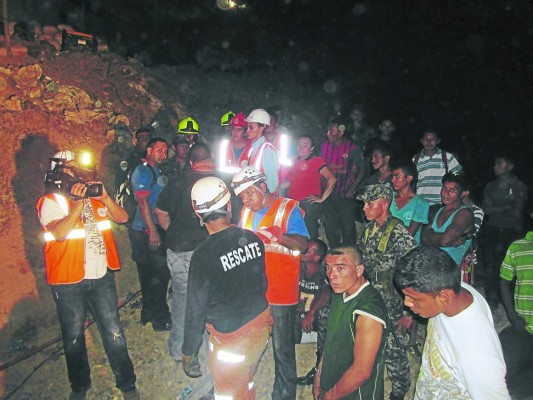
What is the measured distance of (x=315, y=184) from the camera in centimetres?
607

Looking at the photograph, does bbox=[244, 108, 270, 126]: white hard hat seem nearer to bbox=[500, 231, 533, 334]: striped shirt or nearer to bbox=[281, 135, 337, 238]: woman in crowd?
bbox=[281, 135, 337, 238]: woman in crowd

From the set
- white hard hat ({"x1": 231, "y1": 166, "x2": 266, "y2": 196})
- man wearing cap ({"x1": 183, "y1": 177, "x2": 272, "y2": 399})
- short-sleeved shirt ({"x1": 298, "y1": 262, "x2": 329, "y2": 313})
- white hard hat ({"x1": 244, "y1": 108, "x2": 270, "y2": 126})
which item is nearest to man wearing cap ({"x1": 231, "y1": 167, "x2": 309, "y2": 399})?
white hard hat ({"x1": 231, "y1": 166, "x2": 266, "y2": 196})

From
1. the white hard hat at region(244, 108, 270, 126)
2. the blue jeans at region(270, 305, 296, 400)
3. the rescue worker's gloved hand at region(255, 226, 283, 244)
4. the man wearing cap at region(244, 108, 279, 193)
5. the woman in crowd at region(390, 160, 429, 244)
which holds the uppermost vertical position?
the white hard hat at region(244, 108, 270, 126)

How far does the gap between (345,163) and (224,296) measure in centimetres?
401

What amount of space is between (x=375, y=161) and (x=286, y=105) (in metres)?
8.68

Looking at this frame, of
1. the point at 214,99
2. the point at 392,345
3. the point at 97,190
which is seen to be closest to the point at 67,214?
the point at 97,190

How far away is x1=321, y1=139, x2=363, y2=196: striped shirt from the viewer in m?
6.42

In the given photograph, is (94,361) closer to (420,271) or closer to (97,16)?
(420,271)

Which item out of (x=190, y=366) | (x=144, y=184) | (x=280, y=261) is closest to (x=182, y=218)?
(x=144, y=184)

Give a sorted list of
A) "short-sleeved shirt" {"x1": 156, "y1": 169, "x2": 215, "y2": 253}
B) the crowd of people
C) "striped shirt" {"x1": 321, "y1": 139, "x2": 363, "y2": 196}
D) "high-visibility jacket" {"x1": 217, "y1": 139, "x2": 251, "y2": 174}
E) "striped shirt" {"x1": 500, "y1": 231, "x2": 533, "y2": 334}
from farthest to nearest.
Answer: "striped shirt" {"x1": 321, "y1": 139, "x2": 363, "y2": 196}
"high-visibility jacket" {"x1": 217, "y1": 139, "x2": 251, "y2": 174}
"short-sleeved shirt" {"x1": 156, "y1": 169, "x2": 215, "y2": 253}
"striped shirt" {"x1": 500, "y1": 231, "x2": 533, "y2": 334}
the crowd of people

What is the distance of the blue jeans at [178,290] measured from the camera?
453cm

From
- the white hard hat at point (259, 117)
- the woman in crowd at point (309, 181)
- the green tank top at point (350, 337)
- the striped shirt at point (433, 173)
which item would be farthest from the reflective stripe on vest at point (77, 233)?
the striped shirt at point (433, 173)

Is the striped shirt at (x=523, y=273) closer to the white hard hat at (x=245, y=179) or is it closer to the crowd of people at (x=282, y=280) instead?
the crowd of people at (x=282, y=280)

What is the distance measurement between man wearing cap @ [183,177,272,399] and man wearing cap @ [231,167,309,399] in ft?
1.38
